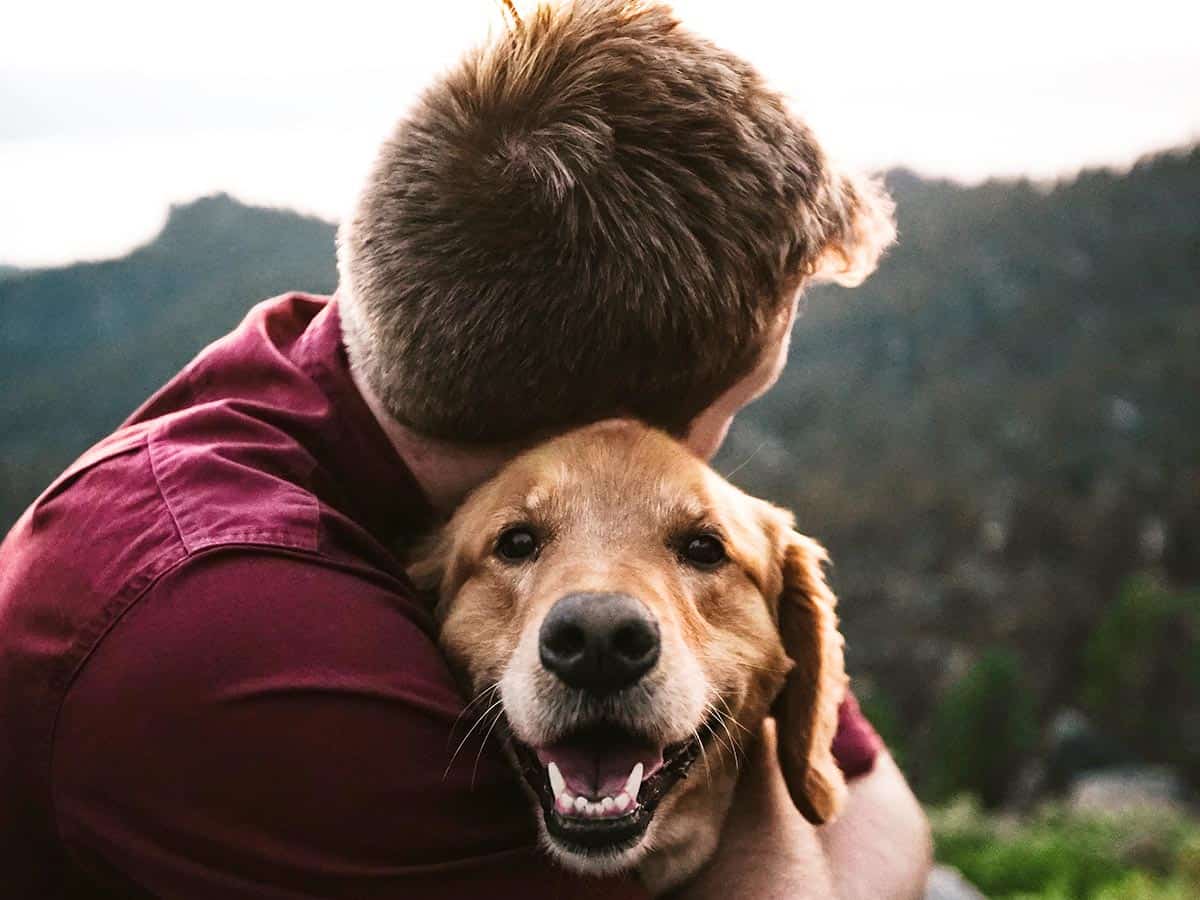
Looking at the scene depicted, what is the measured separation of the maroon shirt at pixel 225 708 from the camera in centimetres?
198

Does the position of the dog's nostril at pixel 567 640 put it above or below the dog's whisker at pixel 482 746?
above

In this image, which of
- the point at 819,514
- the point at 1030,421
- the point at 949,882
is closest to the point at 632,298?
the point at 949,882

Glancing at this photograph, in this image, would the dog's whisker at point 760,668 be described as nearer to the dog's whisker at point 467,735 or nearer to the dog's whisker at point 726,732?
the dog's whisker at point 726,732

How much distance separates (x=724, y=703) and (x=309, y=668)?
109 centimetres

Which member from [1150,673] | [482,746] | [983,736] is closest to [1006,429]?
[1150,673]

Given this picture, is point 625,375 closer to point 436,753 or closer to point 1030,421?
point 436,753

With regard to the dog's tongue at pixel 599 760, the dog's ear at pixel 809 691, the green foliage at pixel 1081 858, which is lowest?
the green foliage at pixel 1081 858

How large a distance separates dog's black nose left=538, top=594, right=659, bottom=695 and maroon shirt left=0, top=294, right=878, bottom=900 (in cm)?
23

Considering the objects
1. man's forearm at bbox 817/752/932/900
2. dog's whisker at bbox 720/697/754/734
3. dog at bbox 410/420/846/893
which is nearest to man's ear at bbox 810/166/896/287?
dog at bbox 410/420/846/893

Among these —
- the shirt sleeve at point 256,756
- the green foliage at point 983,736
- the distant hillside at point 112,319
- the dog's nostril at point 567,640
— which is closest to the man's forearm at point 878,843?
the dog's nostril at point 567,640

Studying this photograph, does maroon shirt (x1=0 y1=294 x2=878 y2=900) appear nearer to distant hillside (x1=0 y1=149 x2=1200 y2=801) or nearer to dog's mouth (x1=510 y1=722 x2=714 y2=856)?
dog's mouth (x1=510 y1=722 x2=714 y2=856)

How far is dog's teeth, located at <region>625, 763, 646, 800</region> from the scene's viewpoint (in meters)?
2.50

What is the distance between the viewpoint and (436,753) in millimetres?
2137

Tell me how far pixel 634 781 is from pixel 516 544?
0.63 metres
